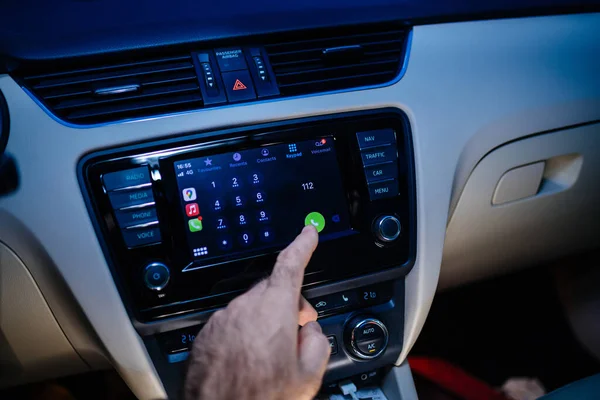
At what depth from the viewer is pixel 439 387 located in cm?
121

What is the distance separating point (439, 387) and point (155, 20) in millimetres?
926

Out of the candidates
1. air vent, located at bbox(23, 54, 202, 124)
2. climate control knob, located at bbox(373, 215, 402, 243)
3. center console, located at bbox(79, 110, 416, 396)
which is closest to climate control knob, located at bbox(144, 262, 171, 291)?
center console, located at bbox(79, 110, 416, 396)

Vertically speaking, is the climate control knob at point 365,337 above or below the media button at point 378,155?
below

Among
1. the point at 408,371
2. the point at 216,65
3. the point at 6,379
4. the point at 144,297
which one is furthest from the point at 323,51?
the point at 6,379

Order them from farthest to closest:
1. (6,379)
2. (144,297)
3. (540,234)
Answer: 1. (540,234)
2. (6,379)
3. (144,297)

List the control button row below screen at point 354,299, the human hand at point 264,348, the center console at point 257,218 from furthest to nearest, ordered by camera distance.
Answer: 1. the control button row below screen at point 354,299
2. the center console at point 257,218
3. the human hand at point 264,348

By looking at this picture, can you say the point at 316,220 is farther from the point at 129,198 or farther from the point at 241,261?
the point at 129,198

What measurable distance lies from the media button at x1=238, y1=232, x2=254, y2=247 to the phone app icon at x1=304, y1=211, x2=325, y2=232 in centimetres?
9

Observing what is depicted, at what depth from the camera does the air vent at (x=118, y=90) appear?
0.77 m

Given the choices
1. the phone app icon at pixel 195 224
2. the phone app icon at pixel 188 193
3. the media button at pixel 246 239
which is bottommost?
the media button at pixel 246 239

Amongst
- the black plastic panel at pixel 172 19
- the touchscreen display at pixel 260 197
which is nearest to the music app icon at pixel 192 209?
the touchscreen display at pixel 260 197

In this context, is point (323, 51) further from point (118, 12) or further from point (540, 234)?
point (540, 234)

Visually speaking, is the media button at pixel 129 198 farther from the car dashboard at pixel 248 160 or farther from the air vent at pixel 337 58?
the air vent at pixel 337 58

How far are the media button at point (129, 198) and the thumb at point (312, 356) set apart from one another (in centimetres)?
29
